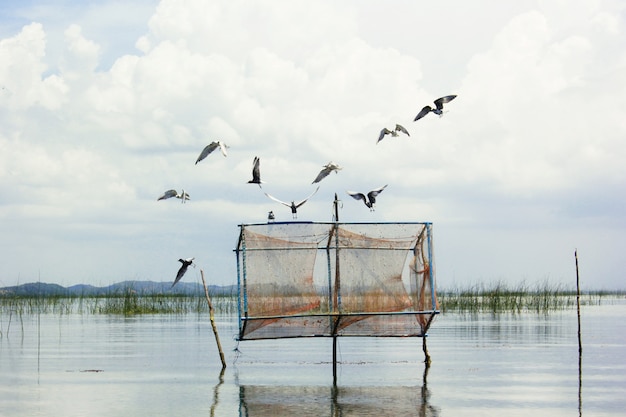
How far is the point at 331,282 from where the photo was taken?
17312mm

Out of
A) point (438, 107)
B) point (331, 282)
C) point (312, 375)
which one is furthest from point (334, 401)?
point (438, 107)

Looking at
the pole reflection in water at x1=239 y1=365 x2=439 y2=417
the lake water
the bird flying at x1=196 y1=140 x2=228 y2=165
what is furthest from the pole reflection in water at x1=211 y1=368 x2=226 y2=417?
the bird flying at x1=196 y1=140 x2=228 y2=165

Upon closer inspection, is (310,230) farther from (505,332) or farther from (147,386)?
(505,332)

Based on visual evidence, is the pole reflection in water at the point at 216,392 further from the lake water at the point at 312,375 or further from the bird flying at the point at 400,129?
the bird flying at the point at 400,129

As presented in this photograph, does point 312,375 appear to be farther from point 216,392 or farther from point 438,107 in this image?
point 438,107

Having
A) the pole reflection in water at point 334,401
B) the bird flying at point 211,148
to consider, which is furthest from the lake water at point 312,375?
the bird flying at point 211,148

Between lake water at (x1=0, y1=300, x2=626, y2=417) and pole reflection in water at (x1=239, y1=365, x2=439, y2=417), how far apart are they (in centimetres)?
2

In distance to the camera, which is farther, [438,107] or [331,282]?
[438,107]

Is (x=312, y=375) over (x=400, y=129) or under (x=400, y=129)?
under

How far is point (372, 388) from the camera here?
697 inches

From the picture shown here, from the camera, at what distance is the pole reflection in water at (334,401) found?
583 inches

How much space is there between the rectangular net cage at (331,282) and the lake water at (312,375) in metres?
1.13

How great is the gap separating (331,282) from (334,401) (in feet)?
7.35

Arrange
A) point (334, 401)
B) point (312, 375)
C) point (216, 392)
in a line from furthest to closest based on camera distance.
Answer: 1. point (312, 375)
2. point (216, 392)
3. point (334, 401)
